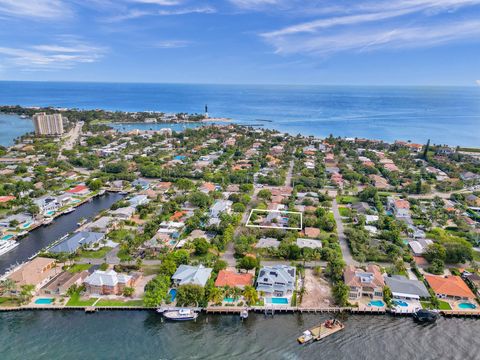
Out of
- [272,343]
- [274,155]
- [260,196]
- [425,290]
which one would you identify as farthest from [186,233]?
[274,155]

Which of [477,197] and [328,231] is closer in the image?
[328,231]

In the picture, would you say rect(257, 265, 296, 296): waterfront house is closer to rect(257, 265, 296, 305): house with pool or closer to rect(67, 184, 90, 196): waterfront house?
rect(257, 265, 296, 305): house with pool

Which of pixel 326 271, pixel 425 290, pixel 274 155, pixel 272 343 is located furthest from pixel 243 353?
pixel 274 155

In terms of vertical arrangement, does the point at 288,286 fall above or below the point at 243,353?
above

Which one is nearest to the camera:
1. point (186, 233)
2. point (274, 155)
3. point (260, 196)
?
point (186, 233)

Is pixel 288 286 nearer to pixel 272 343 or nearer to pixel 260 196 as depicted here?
pixel 272 343

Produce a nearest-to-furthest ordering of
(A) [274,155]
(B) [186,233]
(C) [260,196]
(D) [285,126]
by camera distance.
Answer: (B) [186,233] < (C) [260,196] < (A) [274,155] < (D) [285,126]
